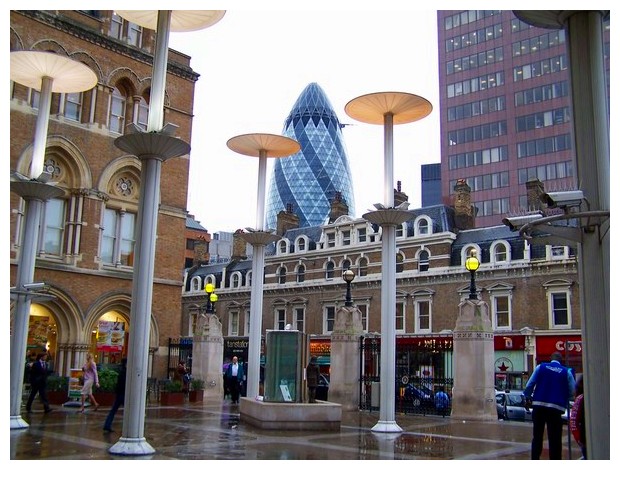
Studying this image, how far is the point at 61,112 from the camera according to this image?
2672 cm

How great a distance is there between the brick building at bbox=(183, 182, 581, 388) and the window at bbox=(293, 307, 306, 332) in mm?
140

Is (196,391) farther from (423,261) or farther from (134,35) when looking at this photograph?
(423,261)

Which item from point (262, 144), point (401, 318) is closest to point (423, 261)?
point (401, 318)

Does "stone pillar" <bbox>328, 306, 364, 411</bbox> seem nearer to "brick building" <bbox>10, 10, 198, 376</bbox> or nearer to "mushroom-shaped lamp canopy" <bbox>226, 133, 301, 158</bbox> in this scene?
"mushroom-shaped lamp canopy" <bbox>226, 133, 301, 158</bbox>

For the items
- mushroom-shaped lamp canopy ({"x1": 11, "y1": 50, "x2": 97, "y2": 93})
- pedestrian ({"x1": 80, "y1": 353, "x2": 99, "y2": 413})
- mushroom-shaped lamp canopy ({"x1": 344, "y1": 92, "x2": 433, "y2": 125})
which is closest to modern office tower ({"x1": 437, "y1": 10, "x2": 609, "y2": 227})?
mushroom-shaped lamp canopy ({"x1": 344, "y1": 92, "x2": 433, "y2": 125})

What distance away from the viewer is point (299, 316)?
55.0 meters

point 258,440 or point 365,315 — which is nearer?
point 258,440

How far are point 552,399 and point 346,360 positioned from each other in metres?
13.9

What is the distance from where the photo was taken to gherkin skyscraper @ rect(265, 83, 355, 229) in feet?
473

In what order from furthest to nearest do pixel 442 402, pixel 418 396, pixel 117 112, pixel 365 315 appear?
pixel 365 315, pixel 117 112, pixel 418 396, pixel 442 402

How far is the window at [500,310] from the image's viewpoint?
1721 inches

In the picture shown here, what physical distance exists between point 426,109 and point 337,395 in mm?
11069

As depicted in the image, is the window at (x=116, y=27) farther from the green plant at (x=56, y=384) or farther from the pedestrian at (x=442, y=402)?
the pedestrian at (x=442, y=402)

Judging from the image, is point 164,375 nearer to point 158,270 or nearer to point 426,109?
point 158,270
